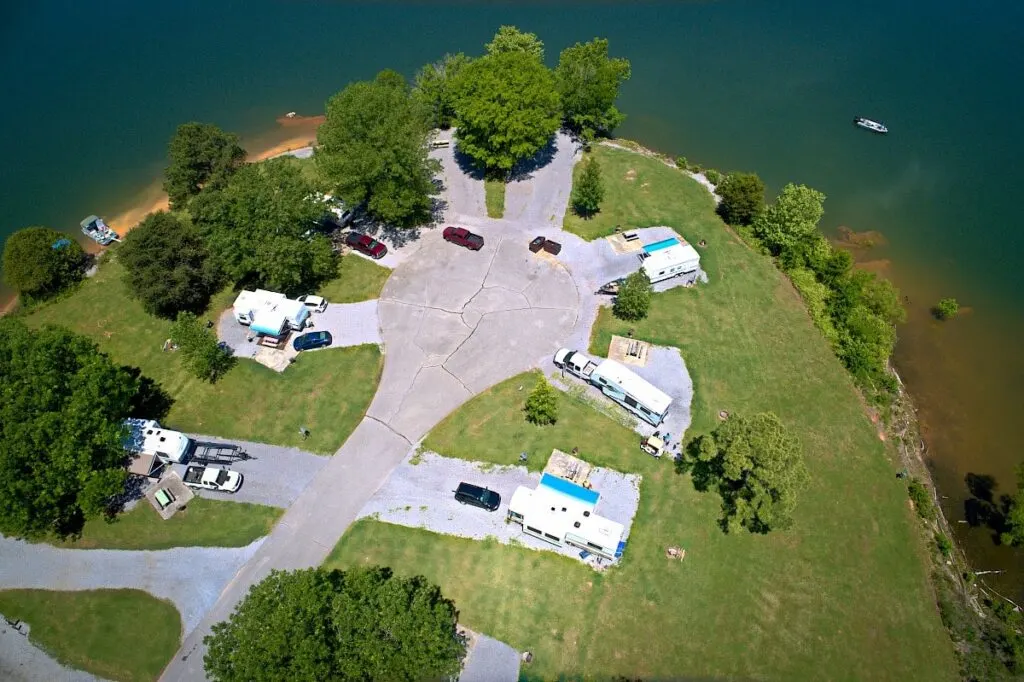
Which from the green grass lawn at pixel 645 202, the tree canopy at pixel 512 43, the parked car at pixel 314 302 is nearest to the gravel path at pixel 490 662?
the parked car at pixel 314 302

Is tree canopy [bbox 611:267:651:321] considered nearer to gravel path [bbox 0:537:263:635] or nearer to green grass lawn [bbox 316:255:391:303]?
green grass lawn [bbox 316:255:391:303]

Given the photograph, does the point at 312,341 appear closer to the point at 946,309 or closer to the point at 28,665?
the point at 28,665

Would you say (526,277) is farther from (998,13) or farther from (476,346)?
(998,13)

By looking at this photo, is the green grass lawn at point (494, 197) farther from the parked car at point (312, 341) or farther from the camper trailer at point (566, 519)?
the camper trailer at point (566, 519)

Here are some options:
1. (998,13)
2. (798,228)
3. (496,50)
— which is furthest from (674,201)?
(998,13)

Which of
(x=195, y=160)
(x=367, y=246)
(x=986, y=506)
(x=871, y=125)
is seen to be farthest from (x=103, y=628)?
(x=871, y=125)
